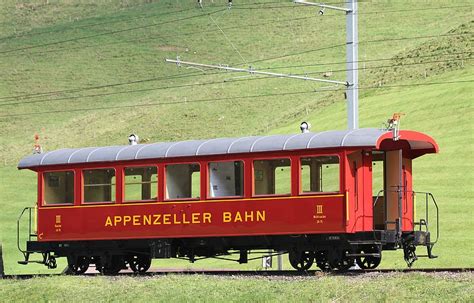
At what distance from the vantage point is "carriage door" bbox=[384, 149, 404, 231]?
91.1 ft

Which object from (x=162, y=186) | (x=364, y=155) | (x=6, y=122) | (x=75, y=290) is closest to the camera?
(x=75, y=290)

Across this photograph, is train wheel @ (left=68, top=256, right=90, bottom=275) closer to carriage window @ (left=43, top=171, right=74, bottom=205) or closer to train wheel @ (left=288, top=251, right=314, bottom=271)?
carriage window @ (left=43, top=171, right=74, bottom=205)

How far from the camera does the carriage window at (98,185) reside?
96.6 ft

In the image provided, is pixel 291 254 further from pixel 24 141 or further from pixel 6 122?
pixel 6 122

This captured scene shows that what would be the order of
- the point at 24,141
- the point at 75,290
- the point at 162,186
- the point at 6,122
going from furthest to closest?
the point at 6,122, the point at 24,141, the point at 162,186, the point at 75,290

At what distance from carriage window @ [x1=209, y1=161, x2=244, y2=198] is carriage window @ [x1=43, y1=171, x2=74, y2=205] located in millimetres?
4569

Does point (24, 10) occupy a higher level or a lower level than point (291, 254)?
higher

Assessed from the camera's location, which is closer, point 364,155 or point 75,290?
point 75,290

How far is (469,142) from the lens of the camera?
157 feet

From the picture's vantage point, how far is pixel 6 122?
94.9m

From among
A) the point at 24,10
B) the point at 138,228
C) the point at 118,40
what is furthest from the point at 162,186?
the point at 24,10

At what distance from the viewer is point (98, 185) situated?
2972 cm

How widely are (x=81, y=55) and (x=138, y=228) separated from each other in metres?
88.8

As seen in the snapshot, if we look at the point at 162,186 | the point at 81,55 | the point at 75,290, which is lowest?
the point at 75,290
